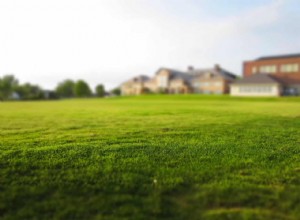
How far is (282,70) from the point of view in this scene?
55.7 metres

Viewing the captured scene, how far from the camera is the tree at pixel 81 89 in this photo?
80875 mm

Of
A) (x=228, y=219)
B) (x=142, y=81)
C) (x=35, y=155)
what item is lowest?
(x=228, y=219)

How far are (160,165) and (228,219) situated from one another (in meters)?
1.75

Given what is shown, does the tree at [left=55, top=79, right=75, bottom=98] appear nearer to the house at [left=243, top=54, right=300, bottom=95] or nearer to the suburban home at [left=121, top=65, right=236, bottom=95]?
the suburban home at [left=121, top=65, right=236, bottom=95]

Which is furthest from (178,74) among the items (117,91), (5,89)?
(5,89)

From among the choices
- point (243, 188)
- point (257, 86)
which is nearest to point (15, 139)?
point (243, 188)

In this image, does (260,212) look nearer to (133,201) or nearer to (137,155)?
(133,201)

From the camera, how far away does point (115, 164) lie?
4512mm

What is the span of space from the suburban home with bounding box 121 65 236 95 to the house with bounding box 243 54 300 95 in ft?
27.9

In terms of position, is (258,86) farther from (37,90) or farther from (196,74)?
(37,90)

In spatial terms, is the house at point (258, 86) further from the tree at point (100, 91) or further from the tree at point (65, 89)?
the tree at point (65, 89)

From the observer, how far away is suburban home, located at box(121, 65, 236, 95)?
217 feet

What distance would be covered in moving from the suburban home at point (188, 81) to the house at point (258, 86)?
32.9 ft

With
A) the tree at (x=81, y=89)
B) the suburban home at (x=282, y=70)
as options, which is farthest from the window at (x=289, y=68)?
the tree at (x=81, y=89)
